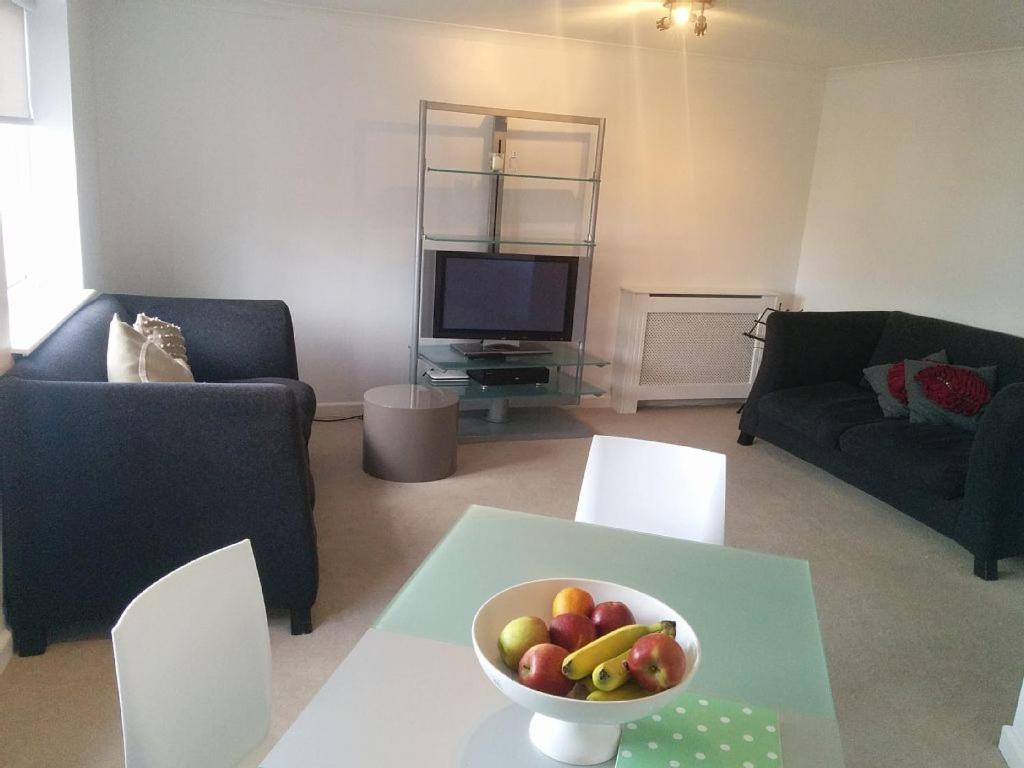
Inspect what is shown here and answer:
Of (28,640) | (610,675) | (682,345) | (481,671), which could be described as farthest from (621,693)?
(682,345)

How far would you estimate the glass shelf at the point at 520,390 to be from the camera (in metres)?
4.41

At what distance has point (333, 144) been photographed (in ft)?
14.3

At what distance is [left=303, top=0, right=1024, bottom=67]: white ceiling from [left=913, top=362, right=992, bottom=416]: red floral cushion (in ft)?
5.25

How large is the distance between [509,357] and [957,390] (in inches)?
91.0

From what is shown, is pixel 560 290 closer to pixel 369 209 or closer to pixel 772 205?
pixel 369 209

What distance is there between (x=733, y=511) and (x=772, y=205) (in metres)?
2.58

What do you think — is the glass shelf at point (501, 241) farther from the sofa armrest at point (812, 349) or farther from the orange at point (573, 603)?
the orange at point (573, 603)

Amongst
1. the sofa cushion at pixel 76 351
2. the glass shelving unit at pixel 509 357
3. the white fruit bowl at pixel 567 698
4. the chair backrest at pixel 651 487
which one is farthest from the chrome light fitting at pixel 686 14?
the white fruit bowl at pixel 567 698

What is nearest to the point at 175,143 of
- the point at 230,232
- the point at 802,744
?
the point at 230,232

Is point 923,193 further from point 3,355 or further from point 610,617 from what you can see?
point 3,355

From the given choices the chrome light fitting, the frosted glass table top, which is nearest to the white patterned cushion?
the frosted glass table top

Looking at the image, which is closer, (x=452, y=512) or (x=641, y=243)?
(x=452, y=512)

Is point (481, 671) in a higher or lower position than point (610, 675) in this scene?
lower

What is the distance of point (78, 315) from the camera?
3117 millimetres
